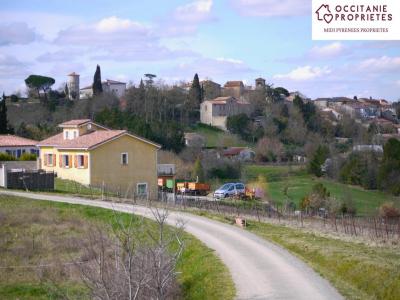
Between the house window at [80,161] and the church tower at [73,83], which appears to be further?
the church tower at [73,83]

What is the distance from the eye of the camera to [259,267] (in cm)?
1850

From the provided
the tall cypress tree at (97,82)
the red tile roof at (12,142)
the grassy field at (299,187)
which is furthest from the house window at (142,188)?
the tall cypress tree at (97,82)

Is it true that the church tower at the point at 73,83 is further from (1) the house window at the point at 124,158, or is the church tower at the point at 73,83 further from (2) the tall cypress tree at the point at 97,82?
(1) the house window at the point at 124,158

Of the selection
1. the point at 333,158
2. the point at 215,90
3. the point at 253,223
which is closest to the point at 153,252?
the point at 253,223

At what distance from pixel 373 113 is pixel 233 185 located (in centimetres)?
9925

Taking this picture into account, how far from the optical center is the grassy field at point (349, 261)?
54.2ft

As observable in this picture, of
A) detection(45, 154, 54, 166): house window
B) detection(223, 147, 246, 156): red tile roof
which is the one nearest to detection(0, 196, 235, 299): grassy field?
detection(45, 154, 54, 166): house window

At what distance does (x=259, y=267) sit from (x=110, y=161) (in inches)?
1042

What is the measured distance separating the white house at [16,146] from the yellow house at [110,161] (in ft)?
27.1

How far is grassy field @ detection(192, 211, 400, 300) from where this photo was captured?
54.2 ft

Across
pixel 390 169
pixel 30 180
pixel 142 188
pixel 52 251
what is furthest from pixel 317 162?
pixel 52 251

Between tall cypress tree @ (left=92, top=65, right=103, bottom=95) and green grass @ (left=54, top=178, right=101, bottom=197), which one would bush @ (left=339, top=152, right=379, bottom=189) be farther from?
tall cypress tree @ (left=92, top=65, right=103, bottom=95)

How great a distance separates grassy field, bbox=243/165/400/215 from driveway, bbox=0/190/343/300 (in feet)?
84.0

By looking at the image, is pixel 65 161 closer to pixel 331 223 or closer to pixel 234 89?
pixel 331 223
